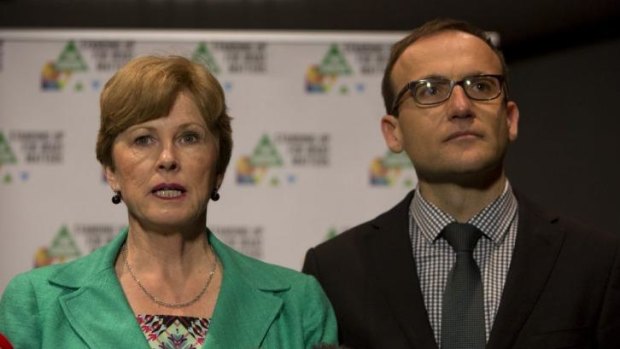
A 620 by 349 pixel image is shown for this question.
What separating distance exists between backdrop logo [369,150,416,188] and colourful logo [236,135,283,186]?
16.3 inches

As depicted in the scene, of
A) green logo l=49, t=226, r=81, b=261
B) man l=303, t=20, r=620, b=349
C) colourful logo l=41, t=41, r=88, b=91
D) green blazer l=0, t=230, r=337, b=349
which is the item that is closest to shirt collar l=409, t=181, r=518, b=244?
man l=303, t=20, r=620, b=349

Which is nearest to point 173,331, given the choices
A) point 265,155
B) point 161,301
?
point 161,301

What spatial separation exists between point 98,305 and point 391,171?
7.07ft

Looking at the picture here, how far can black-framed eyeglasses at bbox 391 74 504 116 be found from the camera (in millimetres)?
2938

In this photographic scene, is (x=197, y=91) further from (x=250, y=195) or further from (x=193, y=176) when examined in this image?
(x=250, y=195)

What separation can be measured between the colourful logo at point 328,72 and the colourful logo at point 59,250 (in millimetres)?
1159

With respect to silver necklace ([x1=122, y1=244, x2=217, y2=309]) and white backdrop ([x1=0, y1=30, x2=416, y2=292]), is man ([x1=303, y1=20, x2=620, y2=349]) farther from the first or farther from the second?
white backdrop ([x1=0, y1=30, x2=416, y2=292])

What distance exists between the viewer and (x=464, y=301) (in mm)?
2811

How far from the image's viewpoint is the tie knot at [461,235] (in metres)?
2.91

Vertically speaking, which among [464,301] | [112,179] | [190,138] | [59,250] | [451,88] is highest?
[451,88]

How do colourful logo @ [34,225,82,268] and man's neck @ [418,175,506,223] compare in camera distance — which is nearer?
man's neck @ [418,175,506,223]

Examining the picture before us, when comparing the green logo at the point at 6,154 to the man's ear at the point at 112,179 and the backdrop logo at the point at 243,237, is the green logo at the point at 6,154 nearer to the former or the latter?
the backdrop logo at the point at 243,237

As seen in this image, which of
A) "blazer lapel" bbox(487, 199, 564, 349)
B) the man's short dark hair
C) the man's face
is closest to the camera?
"blazer lapel" bbox(487, 199, 564, 349)

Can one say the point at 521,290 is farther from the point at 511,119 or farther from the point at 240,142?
the point at 240,142
